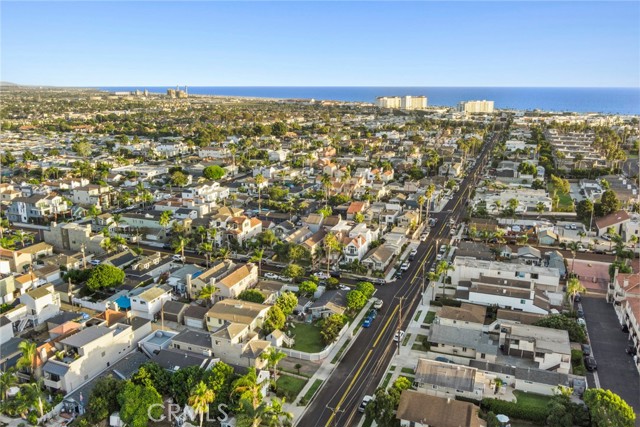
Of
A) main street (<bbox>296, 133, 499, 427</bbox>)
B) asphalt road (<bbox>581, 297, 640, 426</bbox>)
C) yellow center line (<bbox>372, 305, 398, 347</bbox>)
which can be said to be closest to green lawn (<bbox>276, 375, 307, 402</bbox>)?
main street (<bbox>296, 133, 499, 427</bbox>)

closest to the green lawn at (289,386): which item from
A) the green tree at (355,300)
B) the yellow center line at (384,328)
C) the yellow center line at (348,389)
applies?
the yellow center line at (348,389)

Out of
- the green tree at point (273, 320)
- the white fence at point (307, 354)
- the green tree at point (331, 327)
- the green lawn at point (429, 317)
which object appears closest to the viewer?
the white fence at point (307, 354)

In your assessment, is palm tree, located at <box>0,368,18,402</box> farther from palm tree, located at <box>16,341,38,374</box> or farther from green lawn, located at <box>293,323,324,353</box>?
green lawn, located at <box>293,323,324,353</box>

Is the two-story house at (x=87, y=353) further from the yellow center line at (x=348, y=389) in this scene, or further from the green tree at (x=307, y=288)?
the yellow center line at (x=348, y=389)

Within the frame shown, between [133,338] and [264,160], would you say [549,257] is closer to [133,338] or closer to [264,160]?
[133,338]

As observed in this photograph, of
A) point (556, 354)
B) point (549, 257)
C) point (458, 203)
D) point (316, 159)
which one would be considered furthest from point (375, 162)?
point (556, 354)

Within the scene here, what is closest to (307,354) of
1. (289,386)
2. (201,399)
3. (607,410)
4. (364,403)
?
(289,386)
